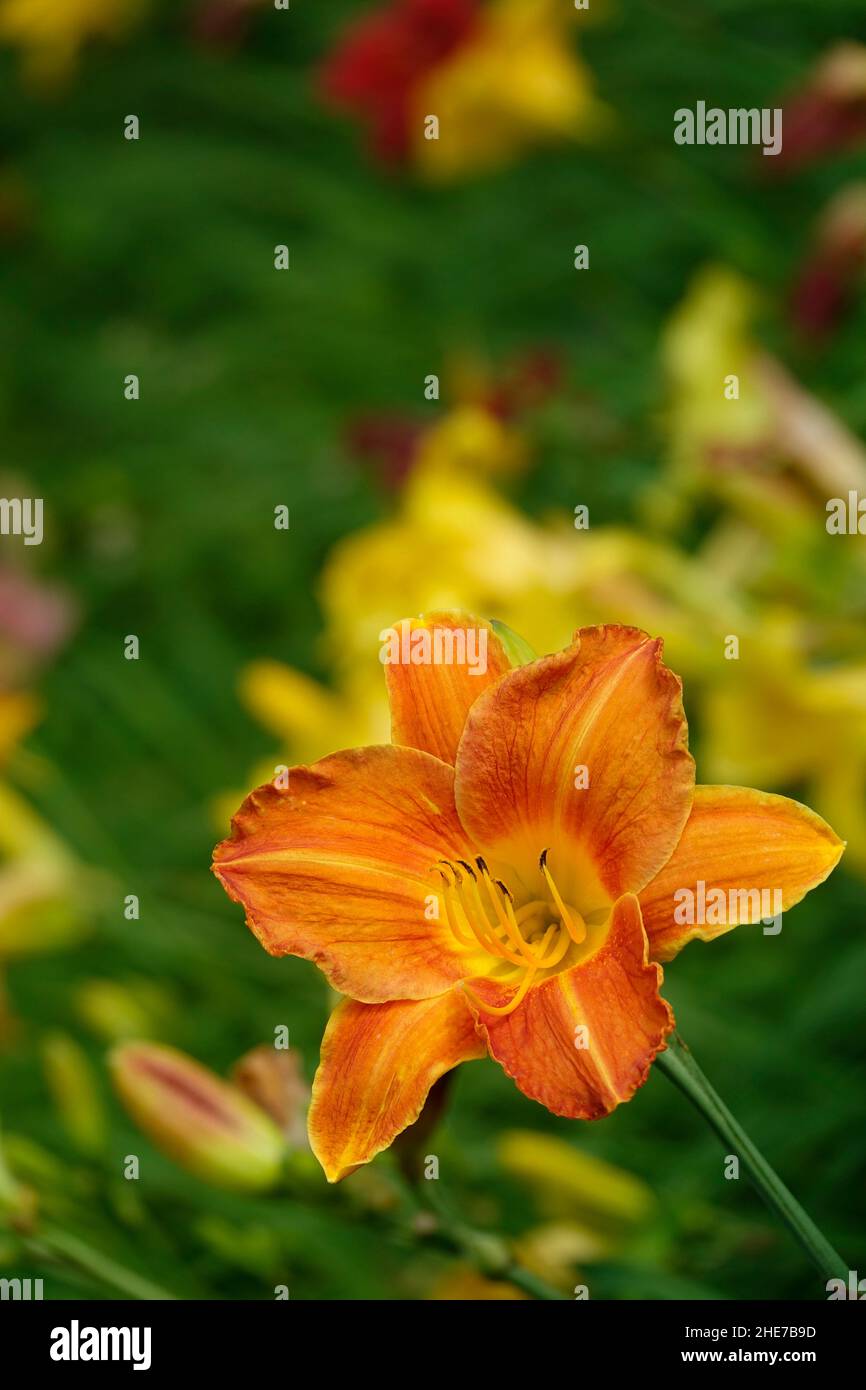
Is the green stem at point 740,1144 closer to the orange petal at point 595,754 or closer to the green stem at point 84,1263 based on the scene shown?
the orange petal at point 595,754

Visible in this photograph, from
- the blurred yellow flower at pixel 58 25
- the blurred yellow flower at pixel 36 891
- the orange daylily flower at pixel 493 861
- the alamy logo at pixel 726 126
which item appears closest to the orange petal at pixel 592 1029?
the orange daylily flower at pixel 493 861

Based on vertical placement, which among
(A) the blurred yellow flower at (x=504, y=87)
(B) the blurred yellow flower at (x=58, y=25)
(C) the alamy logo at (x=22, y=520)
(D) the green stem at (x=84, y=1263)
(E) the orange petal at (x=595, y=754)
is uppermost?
(B) the blurred yellow flower at (x=58, y=25)

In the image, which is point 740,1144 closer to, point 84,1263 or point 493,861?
point 493,861

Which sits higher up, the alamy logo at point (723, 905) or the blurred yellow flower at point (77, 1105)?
the alamy logo at point (723, 905)

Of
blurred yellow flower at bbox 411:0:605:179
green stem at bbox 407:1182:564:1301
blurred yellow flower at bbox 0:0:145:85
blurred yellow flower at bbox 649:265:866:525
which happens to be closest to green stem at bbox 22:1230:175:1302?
green stem at bbox 407:1182:564:1301

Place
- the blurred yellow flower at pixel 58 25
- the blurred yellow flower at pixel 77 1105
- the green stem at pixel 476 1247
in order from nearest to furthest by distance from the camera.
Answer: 1. the green stem at pixel 476 1247
2. the blurred yellow flower at pixel 77 1105
3. the blurred yellow flower at pixel 58 25
